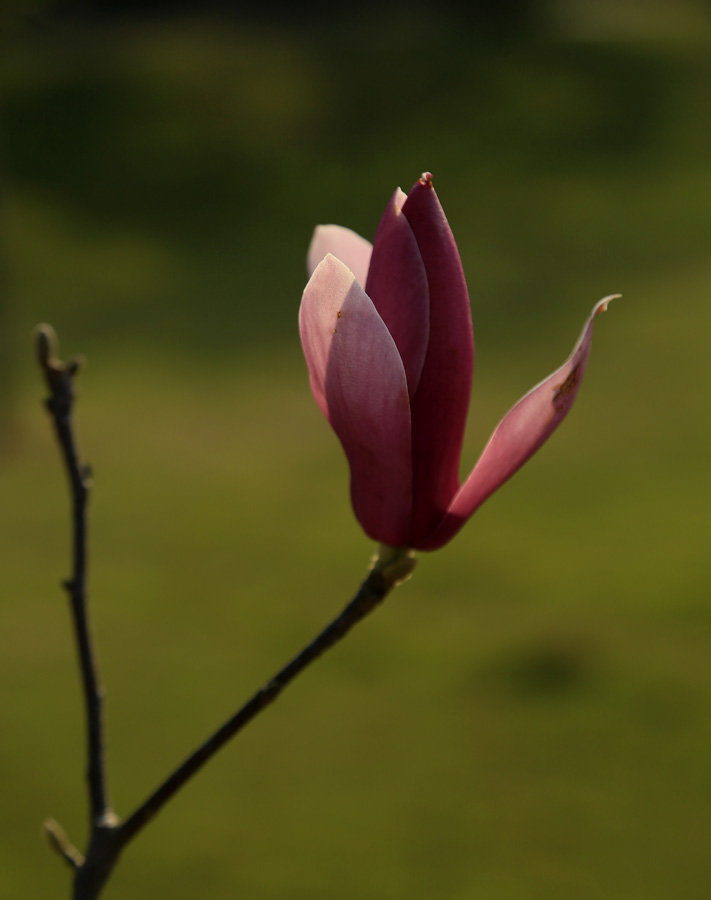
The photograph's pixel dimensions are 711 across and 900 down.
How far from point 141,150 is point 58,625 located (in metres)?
1.71

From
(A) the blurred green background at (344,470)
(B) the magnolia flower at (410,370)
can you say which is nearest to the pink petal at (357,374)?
(B) the magnolia flower at (410,370)

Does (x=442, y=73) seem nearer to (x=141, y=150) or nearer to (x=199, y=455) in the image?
(x=141, y=150)

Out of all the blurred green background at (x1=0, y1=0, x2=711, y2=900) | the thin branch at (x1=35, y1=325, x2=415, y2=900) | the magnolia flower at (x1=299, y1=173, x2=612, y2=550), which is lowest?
the blurred green background at (x1=0, y1=0, x2=711, y2=900)

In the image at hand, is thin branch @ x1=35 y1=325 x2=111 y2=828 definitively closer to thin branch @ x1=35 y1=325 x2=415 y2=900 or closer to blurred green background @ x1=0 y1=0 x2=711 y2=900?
thin branch @ x1=35 y1=325 x2=415 y2=900

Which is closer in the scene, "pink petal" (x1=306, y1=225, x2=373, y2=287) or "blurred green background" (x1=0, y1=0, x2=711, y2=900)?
"pink petal" (x1=306, y1=225, x2=373, y2=287)

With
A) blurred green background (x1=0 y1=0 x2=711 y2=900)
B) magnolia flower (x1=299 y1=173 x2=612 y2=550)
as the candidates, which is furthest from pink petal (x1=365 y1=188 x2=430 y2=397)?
blurred green background (x1=0 y1=0 x2=711 y2=900)

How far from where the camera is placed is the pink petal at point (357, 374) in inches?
10.3

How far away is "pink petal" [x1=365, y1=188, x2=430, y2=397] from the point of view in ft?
0.89

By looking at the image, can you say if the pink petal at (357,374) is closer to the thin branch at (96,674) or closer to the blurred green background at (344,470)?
the thin branch at (96,674)

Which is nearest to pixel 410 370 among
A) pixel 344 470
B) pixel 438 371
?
pixel 438 371

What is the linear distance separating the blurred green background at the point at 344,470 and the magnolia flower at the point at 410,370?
38.1 inches

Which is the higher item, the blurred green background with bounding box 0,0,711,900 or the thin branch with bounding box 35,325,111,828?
the thin branch with bounding box 35,325,111,828

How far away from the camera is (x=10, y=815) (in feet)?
4.17

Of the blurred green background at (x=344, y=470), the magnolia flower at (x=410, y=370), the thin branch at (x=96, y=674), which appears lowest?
the blurred green background at (x=344, y=470)
